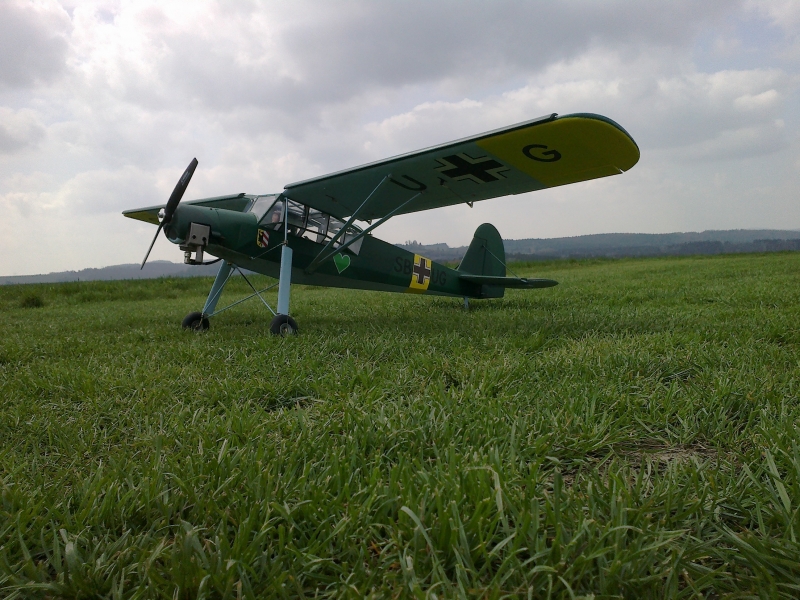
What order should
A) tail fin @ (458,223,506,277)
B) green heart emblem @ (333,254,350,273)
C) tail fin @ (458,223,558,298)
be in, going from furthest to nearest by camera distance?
tail fin @ (458,223,506,277) → tail fin @ (458,223,558,298) → green heart emblem @ (333,254,350,273)

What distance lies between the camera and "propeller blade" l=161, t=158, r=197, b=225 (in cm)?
461

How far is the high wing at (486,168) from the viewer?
4367 millimetres

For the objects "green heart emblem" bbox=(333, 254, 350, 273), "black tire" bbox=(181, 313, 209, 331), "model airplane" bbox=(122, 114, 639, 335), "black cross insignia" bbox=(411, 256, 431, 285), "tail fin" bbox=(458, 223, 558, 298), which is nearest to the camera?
"model airplane" bbox=(122, 114, 639, 335)

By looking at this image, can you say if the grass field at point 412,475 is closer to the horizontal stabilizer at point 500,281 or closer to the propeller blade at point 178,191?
the propeller blade at point 178,191

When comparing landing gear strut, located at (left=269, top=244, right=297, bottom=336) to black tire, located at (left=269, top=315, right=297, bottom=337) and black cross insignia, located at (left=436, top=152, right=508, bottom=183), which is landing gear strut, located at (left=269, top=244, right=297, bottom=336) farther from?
black cross insignia, located at (left=436, top=152, right=508, bottom=183)

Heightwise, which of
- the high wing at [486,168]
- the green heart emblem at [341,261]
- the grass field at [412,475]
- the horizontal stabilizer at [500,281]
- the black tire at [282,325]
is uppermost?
the high wing at [486,168]

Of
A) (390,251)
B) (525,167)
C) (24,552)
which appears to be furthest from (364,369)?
(390,251)

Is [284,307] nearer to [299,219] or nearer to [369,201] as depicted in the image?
[299,219]

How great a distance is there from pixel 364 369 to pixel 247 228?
3.43m

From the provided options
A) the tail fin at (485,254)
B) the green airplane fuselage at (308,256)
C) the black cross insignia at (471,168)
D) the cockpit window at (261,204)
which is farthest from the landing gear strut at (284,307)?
the tail fin at (485,254)

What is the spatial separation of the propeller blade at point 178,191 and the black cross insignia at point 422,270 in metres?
3.71

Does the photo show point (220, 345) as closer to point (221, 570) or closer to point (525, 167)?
point (221, 570)

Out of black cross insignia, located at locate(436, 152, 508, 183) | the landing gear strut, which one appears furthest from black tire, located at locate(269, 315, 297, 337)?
black cross insignia, located at locate(436, 152, 508, 183)

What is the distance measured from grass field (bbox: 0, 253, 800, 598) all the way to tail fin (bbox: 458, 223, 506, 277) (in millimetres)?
6246
